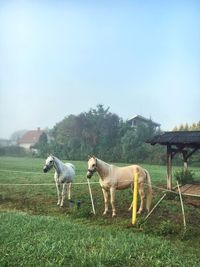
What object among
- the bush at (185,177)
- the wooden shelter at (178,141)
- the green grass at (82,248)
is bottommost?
the green grass at (82,248)

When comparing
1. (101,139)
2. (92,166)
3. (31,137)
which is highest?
(31,137)

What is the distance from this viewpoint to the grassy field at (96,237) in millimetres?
7277

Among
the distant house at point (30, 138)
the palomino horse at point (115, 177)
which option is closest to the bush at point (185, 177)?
the palomino horse at point (115, 177)

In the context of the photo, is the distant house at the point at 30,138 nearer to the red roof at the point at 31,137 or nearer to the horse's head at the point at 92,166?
the red roof at the point at 31,137

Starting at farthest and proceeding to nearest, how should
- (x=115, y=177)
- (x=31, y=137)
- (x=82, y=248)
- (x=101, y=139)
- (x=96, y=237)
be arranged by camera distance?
(x=31, y=137)
(x=101, y=139)
(x=115, y=177)
(x=96, y=237)
(x=82, y=248)

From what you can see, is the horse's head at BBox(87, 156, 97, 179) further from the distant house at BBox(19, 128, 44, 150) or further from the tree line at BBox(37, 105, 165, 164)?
the distant house at BBox(19, 128, 44, 150)

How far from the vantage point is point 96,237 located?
897cm

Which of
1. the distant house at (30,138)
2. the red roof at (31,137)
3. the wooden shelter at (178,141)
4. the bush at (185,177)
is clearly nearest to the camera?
the wooden shelter at (178,141)

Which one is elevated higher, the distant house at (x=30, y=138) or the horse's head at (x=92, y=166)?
the distant house at (x=30, y=138)

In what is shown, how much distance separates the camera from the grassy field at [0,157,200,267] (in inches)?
287

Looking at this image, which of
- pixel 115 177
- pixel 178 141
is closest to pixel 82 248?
pixel 115 177

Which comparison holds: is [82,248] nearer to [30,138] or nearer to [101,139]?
[101,139]

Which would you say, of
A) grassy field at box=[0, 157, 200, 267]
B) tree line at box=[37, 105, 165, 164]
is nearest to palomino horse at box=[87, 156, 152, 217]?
grassy field at box=[0, 157, 200, 267]

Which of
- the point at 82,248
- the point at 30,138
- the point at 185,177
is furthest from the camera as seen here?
the point at 30,138
